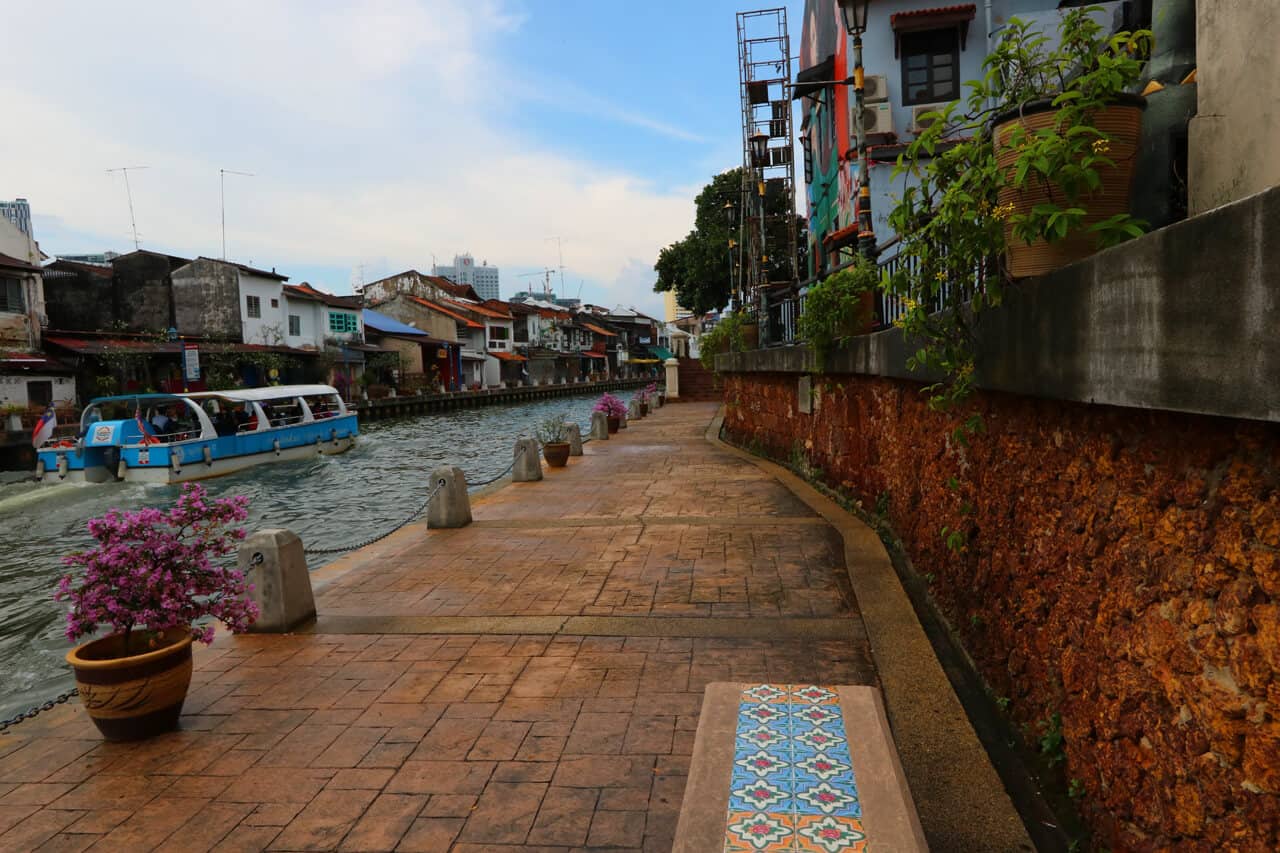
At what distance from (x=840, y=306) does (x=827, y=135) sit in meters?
13.1

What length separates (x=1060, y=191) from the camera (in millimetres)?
2898

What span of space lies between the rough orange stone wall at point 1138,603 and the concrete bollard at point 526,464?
8.79 m

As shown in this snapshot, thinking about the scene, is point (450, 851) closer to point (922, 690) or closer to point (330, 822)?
point (330, 822)

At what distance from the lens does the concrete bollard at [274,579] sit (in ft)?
18.4

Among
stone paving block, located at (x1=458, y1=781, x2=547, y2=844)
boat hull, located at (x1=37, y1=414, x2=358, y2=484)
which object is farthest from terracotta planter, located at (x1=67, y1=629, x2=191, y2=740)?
boat hull, located at (x1=37, y1=414, x2=358, y2=484)

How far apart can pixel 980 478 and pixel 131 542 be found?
A: 4.78 meters

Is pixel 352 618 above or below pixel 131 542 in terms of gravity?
below

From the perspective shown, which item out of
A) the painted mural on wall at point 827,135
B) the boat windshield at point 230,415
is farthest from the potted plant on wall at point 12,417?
the painted mural on wall at point 827,135

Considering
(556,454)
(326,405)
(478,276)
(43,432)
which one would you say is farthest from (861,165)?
(478,276)

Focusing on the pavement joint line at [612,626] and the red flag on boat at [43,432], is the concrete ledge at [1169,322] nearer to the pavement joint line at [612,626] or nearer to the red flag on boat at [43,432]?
the pavement joint line at [612,626]

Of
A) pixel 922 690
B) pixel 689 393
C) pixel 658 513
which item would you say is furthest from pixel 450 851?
pixel 689 393

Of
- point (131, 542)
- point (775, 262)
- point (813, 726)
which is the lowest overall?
point (813, 726)

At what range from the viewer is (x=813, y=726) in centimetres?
283

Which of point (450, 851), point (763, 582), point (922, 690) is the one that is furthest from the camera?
point (763, 582)
